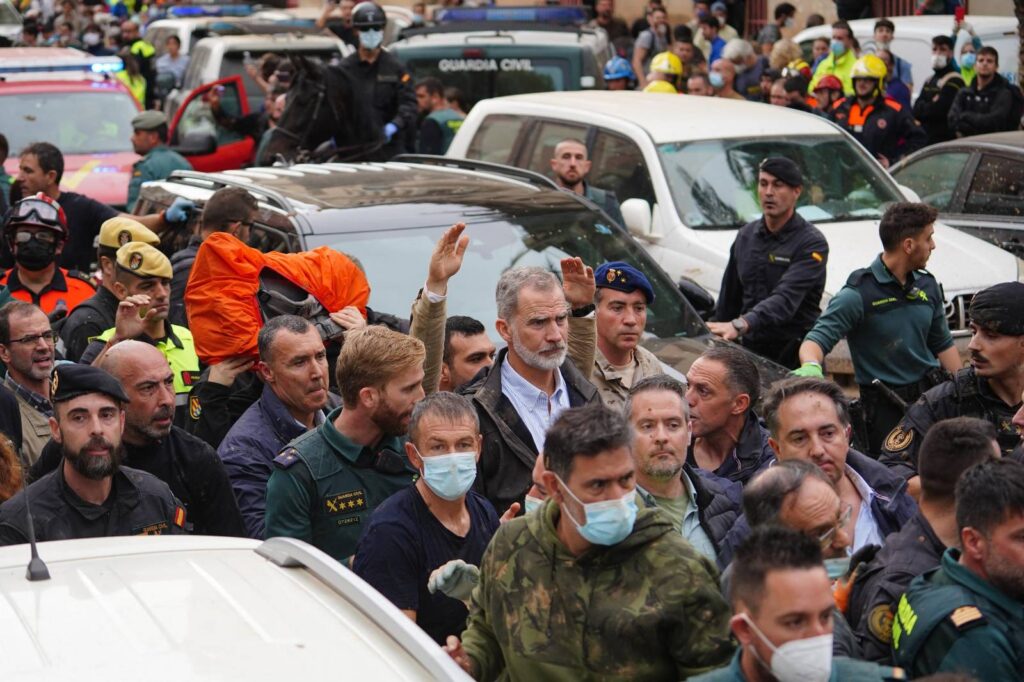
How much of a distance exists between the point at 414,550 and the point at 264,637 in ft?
5.44

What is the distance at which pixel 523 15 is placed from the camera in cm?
1880

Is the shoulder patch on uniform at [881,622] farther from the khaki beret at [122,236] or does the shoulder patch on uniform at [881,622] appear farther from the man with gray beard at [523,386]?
the khaki beret at [122,236]

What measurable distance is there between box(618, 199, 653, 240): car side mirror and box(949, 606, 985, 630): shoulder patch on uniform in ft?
20.6

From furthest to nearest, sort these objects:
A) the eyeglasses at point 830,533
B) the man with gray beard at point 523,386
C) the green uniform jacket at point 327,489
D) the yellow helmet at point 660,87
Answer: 1. the yellow helmet at point 660,87
2. the man with gray beard at point 523,386
3. the green uniform jacket at point 327,489
4. the eyeglasses at point 830,533

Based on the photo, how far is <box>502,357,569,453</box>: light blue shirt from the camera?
5.83 meters

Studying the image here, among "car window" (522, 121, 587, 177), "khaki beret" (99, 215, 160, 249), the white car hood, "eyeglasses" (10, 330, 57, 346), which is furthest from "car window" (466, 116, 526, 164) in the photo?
"eyeglasses" (10, 330, 57, 346)

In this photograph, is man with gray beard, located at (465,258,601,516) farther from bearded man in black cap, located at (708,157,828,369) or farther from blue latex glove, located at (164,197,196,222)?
blue latex glove, located at (164,197,196,222)

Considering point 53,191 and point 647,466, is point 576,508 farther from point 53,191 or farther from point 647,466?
point 53,191

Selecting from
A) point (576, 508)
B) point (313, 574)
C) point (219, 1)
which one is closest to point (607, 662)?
point (576, 508)

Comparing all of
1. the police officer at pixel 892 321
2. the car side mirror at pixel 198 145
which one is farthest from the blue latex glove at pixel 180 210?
the car side mirror at pixel 198 145

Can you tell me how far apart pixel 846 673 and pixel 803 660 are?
127mm

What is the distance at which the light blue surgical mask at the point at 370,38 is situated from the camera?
542 inches

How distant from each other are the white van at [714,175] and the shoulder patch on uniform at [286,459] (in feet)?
16.1

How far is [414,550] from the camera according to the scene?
4.74m
